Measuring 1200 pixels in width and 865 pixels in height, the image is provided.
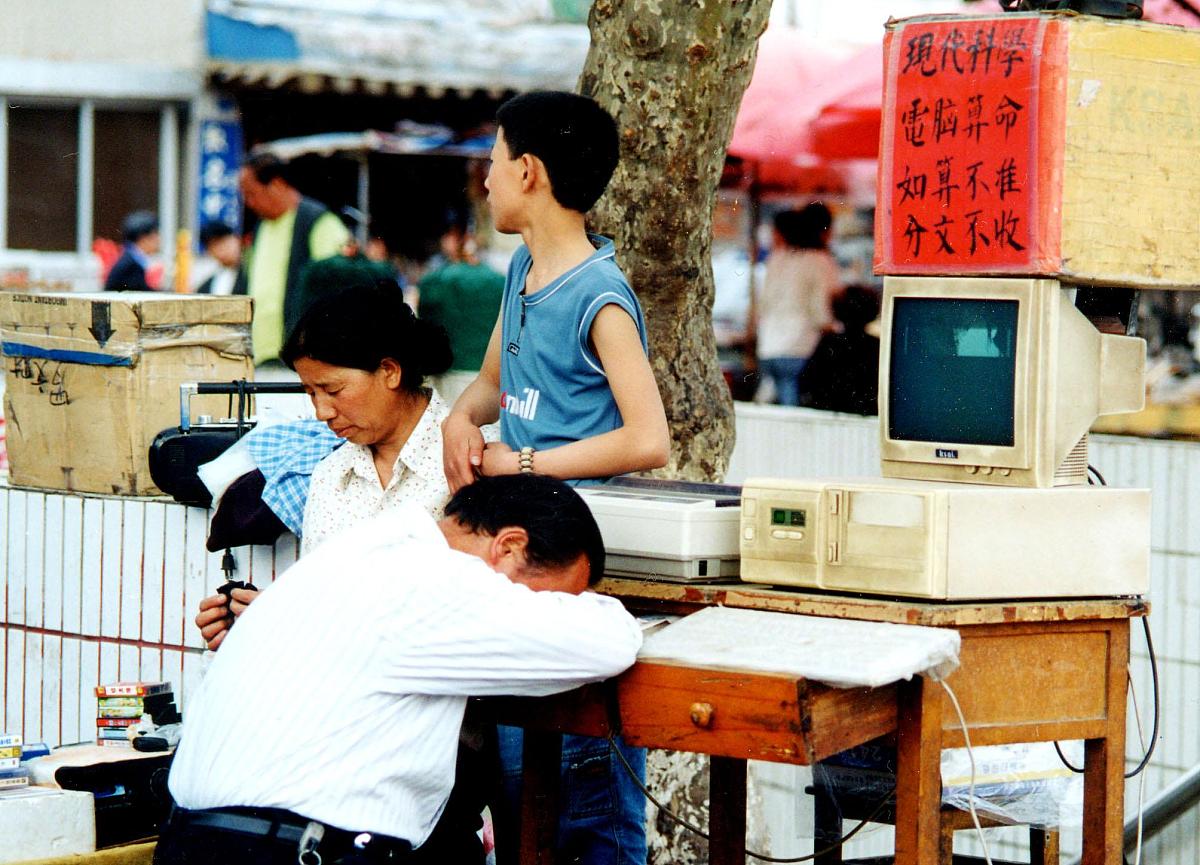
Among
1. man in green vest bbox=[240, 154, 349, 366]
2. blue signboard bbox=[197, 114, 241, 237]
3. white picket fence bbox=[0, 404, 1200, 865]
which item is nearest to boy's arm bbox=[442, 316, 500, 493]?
white picket fence bbox=[0, 404, 1200, 865]

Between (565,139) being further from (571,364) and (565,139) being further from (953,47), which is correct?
(953,47)

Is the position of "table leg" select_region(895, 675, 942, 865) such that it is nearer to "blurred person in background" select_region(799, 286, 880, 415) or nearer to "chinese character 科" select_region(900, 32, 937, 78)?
"chinese character 科" select_region(900, 32, 937, 78)

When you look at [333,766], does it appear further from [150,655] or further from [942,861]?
[150,655]

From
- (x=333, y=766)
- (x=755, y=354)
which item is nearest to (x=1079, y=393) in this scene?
(x=333, y=766)

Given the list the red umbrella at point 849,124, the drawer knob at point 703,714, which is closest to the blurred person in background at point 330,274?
the red umbrella at point 849,124

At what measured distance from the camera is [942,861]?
10.3 feet

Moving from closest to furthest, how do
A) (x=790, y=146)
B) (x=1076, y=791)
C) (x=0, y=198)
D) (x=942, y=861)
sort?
(x=942, y=861)
(x=1076, y=791)
(x=790, y=146)
(x=0, y=198)

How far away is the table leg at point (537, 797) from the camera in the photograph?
3.09 m

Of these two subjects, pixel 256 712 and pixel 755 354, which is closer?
pixel 256 712

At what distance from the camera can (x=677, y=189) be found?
447cm

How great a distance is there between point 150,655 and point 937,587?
2.27 m

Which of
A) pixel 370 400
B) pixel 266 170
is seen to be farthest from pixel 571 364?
pixel 266 170

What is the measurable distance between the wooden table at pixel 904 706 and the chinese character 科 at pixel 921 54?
0.98m

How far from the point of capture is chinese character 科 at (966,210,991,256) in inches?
123
